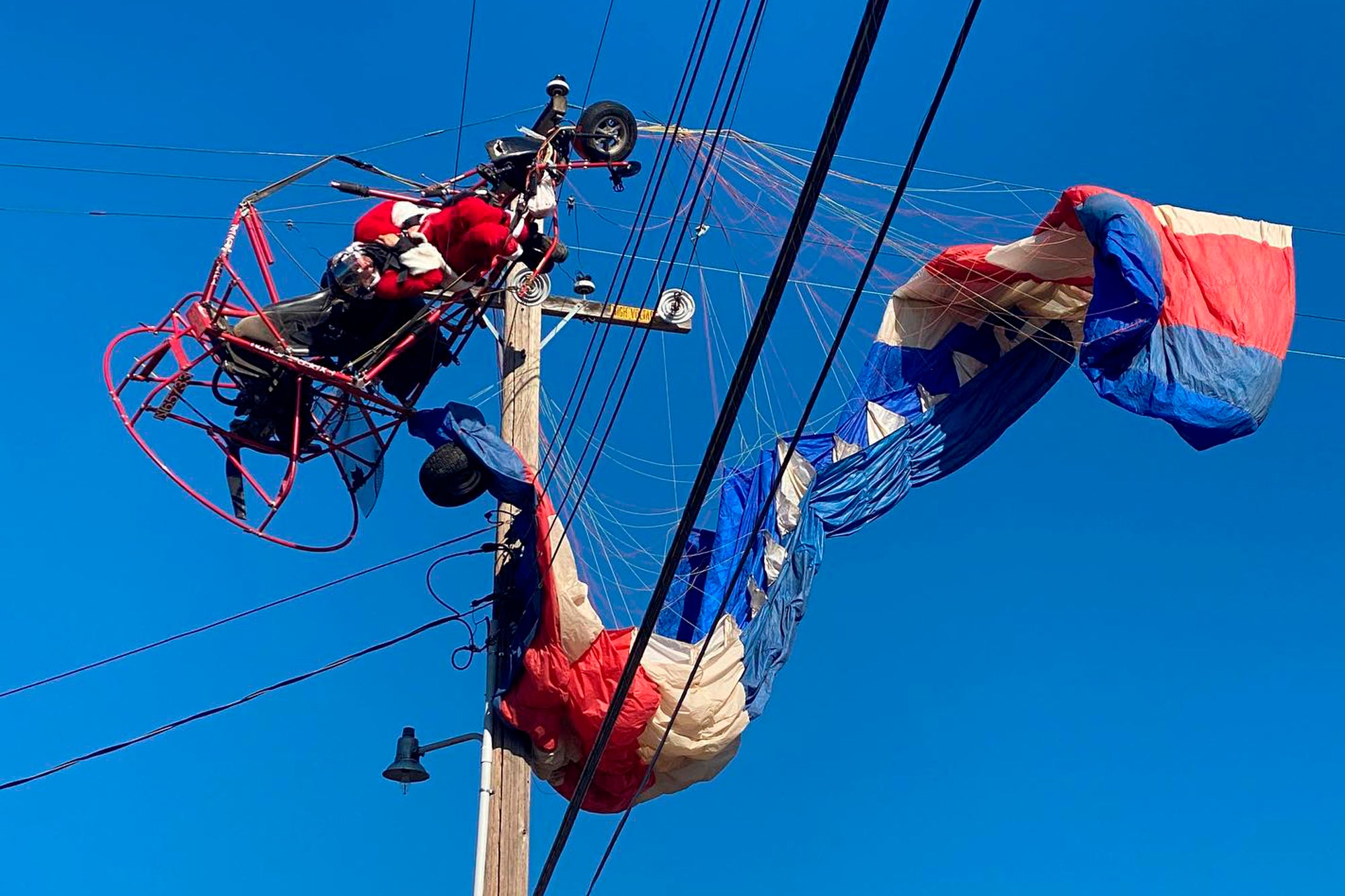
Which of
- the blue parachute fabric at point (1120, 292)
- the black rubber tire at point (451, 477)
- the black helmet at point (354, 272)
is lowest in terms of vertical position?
the black rubber tire at point (451, 477)

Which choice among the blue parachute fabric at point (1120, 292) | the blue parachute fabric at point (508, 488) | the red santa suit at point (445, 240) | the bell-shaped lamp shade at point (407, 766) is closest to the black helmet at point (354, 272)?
the red santa suit at point (445, 240)

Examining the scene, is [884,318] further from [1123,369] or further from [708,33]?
[708,33]

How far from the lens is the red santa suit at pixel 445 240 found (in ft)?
32.4

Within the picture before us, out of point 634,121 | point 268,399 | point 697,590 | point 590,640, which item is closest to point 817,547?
point 697,590

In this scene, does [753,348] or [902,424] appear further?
[902,424]

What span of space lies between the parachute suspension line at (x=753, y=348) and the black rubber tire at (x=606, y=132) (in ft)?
11.4

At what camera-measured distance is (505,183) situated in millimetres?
10102

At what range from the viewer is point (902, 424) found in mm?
12234

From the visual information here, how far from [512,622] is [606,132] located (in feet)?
10.6

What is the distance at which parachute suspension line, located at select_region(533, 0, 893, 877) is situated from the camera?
19.4 feet

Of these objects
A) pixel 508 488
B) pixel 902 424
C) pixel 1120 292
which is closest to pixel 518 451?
pixel 508 488

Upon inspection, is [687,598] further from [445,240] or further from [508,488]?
[445,240]

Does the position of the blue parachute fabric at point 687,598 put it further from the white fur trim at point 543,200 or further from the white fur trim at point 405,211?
the white fur trim at point 405,211

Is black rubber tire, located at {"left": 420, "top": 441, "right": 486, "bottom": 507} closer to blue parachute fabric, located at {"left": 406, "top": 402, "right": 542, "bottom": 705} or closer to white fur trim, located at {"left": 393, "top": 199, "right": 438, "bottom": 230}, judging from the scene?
blue parachute fabric, located at {"left": 406, "top": 402, "right": 542, "bottom": 705}
